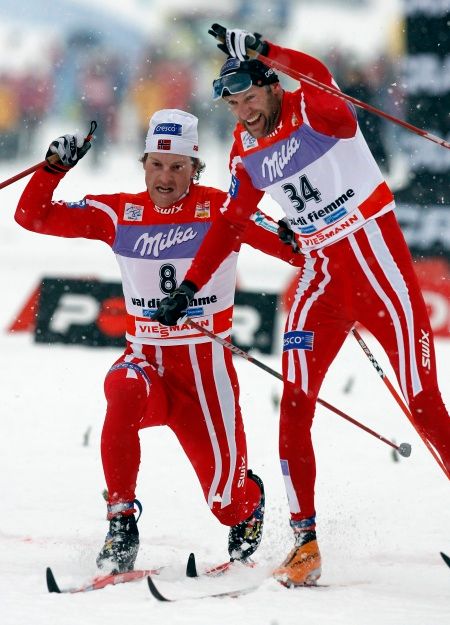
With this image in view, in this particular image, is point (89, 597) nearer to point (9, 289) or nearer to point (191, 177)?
point (191, 177)

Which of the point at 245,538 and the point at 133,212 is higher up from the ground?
the point at 133,212

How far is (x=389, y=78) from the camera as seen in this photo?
58.8 feet

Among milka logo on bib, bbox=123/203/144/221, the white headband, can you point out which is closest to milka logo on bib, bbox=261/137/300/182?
the white headband

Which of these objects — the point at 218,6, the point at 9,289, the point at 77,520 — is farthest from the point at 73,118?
the point at 77,520

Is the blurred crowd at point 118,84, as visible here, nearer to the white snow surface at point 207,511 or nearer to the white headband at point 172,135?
the white snow surface at point 207,511

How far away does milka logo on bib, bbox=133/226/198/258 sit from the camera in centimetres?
494

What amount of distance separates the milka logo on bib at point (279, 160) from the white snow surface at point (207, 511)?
5.32ft

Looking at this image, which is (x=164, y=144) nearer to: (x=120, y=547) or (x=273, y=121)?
(x=273, y=121)

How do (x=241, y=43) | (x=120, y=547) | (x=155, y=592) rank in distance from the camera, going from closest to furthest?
1. (x=155, y=592)
2. (x=241, y=43)
3. (x=120, y=547)

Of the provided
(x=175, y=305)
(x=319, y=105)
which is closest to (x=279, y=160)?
(x=319, y=105)

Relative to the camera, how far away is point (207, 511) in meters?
6.02

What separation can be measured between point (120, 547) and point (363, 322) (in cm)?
134

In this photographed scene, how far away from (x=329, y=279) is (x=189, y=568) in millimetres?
1295

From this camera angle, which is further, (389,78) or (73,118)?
(73,118)
